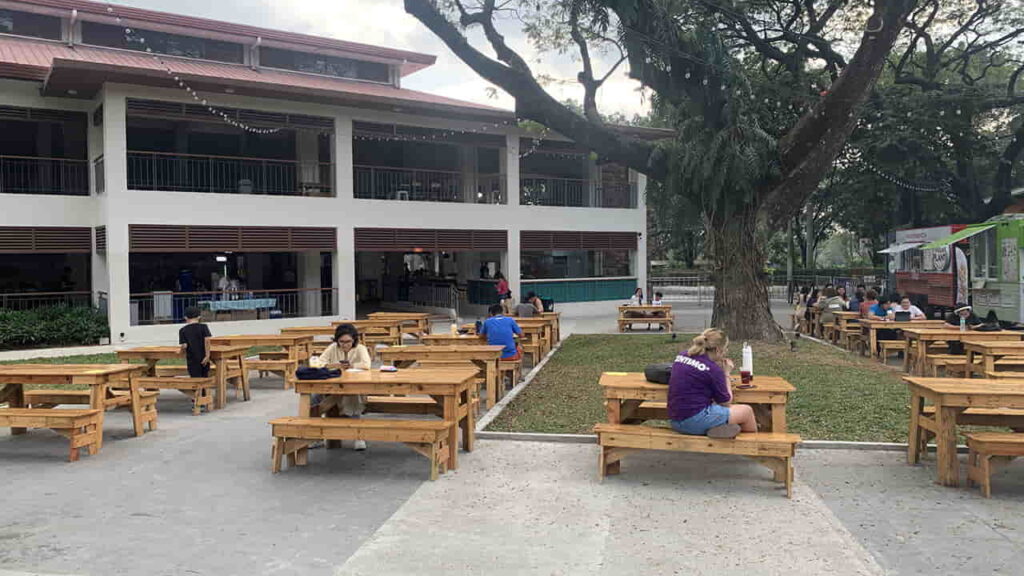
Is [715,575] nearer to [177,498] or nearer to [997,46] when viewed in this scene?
[177,498]

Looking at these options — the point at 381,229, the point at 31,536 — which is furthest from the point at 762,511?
the point at 381,229

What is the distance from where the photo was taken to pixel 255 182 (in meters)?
22.9

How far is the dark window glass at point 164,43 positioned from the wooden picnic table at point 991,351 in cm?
2166

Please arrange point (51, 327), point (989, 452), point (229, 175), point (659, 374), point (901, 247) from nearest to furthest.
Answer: point (989, 452) < point (659, 374) < point (51, 327) < point (229, 175) < point (901, 247)

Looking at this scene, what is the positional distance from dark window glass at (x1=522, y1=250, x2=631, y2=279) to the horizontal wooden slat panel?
44.4 feet

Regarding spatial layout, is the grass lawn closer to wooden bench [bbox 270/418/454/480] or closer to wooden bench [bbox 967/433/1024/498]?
wooden bench [bbox 967/433/1024/498]

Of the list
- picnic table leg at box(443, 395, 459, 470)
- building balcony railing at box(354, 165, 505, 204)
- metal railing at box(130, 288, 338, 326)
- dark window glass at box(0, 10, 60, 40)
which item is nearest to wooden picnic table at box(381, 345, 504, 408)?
picnic table leg at box(443, 395, 459, 470)

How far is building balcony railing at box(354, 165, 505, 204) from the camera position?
24016 millimetres

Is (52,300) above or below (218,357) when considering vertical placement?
above

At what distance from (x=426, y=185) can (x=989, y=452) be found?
21122mm

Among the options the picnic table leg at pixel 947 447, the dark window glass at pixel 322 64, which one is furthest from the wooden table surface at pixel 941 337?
the dark window glass at pixel 322 64

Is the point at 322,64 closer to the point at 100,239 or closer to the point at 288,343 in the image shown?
the point at 100,239

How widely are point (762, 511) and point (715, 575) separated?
1.35 metres

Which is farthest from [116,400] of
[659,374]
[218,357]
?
[659,374]
